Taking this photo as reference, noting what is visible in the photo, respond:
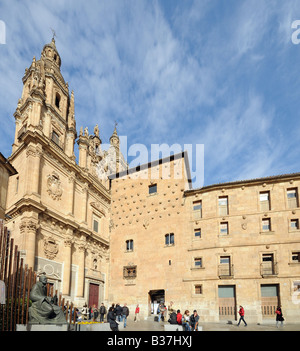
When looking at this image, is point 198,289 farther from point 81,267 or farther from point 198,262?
point 81,267

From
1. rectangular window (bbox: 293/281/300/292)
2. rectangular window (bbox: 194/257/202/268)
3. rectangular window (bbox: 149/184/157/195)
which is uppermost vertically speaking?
rectangular window (bbox: 149/184/157/195)

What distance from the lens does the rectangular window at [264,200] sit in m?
26.3

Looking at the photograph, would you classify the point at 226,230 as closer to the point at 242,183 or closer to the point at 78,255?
the point at 242,183

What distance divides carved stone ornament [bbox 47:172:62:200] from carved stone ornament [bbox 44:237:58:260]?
3.84 meters

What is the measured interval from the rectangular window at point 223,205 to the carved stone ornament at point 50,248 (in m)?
14.3

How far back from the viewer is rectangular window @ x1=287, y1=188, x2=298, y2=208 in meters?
25.5

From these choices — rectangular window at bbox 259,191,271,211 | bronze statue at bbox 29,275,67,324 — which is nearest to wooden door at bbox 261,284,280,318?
rectangular window at bbox 259,191,271,211

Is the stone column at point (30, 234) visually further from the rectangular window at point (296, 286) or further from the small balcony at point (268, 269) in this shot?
the rectangular window at point (296, 286)

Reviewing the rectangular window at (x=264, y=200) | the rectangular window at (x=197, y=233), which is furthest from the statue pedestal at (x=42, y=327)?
the rectangular window at (x=264, y=200)

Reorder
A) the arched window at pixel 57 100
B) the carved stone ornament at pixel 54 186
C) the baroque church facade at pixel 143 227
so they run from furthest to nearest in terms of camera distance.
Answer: the arched window at pixel 57 100
the carved stone ornament at pixel 54 186
the baroque church facade at pixel 143 227

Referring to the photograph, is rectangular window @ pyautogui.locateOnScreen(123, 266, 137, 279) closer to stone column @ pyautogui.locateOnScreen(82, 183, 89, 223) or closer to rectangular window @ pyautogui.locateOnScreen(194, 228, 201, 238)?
stone column @ pyautogui.locateOnScreen(82, 183, 89, 223)

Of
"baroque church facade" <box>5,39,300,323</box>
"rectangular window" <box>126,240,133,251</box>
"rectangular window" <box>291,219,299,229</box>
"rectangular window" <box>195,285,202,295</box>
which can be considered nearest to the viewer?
"baroque church facade" <box>5,39,300,323</box>

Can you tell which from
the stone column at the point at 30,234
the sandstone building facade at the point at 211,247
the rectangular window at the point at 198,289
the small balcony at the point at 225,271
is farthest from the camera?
the rectangular window at the point at 198,289

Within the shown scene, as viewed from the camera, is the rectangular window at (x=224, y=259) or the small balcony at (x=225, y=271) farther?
the rectangular window at (x=224, y=259)
